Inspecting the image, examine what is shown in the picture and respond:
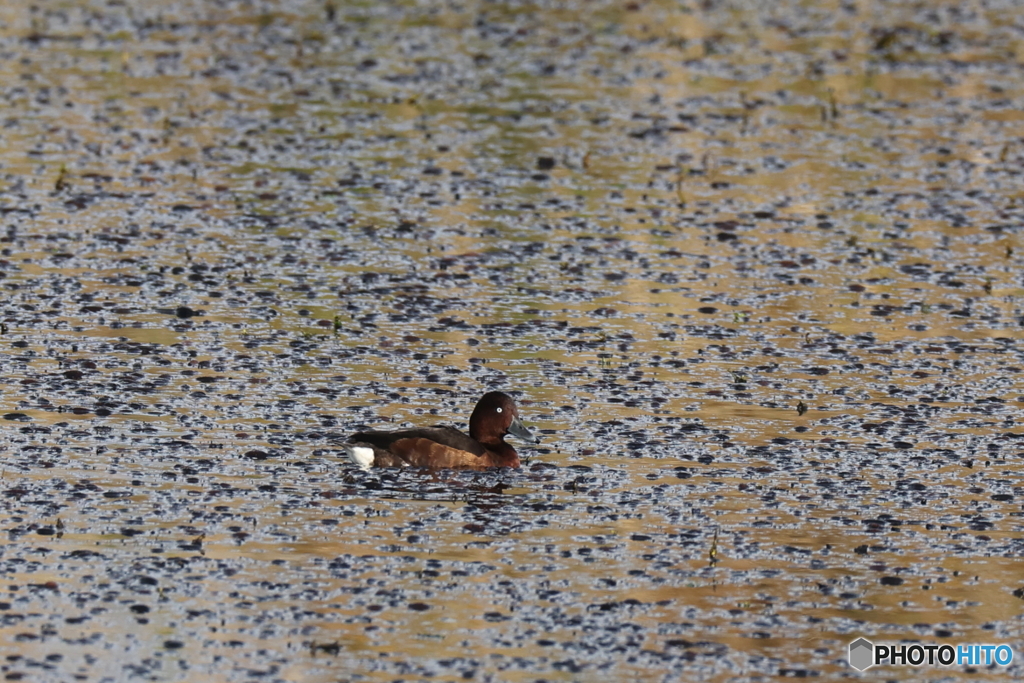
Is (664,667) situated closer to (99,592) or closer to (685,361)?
(99,592)

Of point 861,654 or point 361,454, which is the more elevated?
point 361,454

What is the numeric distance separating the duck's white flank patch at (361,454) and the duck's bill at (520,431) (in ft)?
4.53

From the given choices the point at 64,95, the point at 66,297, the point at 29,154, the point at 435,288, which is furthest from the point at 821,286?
the point at 64,95

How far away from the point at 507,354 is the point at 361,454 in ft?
12.8

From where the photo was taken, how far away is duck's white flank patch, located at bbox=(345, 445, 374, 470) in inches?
570

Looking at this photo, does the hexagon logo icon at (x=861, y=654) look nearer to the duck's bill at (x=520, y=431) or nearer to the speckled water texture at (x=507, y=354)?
→ the speckled water texture at (x=507, y=354)

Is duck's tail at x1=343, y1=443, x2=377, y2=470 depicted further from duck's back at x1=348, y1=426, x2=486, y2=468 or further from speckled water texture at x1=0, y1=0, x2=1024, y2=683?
speckled water texture at x1=0, y1=0, x2=1024, y2=683

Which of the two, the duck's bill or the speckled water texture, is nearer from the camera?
the speckled water texture

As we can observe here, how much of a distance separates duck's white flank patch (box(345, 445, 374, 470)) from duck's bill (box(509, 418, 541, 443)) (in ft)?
4.53

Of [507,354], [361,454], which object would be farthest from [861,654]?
[507,354]

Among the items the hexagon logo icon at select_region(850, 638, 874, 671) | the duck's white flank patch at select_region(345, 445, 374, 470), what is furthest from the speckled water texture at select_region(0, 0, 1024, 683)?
the duck's white flank patch at select_region(345, 445, 374, 470)

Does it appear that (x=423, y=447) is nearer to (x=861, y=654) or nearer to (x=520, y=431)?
(x=520, y=431)

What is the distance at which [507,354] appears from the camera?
18.1m

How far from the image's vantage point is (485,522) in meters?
13.7
